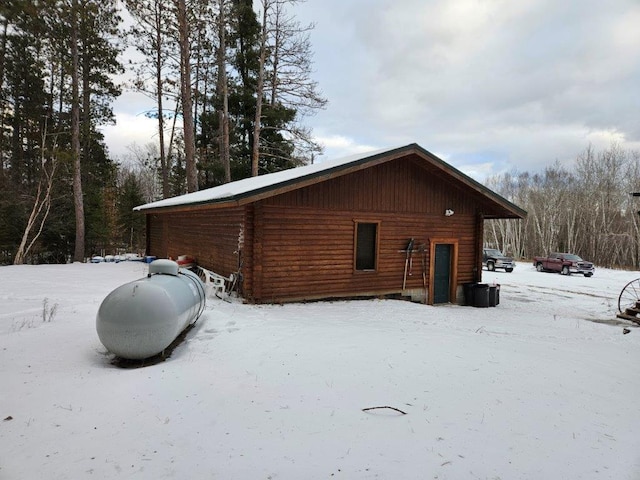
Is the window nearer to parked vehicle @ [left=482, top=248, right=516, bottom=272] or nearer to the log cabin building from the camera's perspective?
the log cabin building

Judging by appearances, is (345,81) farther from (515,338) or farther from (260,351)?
(260,351)

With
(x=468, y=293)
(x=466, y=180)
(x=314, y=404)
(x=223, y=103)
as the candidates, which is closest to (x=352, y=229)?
(x=466, y=180)

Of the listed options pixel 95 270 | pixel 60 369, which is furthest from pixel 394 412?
pixel 95 270

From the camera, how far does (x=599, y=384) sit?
504 centimetres

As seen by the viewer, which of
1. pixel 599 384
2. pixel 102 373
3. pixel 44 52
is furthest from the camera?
pixel 44 52

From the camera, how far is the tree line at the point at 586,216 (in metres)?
35.4

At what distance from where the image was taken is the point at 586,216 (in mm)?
37625

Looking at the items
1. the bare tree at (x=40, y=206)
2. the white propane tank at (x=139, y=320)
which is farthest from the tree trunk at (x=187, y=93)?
the white propane tank at (x=139, y=320)

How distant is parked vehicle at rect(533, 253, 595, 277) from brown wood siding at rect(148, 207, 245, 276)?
72.6ft

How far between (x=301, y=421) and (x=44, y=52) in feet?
71.3

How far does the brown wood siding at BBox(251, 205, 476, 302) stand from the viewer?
935cm

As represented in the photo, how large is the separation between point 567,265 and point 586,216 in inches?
719

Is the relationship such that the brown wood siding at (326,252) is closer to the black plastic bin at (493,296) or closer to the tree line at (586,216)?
the black plastic bin at (493,296)

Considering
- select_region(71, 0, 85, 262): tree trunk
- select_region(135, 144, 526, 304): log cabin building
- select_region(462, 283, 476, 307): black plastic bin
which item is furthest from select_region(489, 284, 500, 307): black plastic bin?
select_region(71, 0, 85, 262): tree trunk
